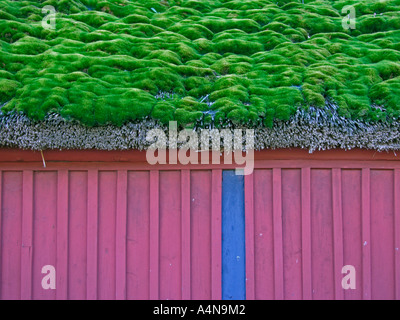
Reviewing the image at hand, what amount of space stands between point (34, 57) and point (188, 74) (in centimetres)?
187

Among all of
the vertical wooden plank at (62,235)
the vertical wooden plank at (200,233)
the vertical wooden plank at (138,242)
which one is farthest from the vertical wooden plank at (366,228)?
the vertical wooden plank at (62,235)

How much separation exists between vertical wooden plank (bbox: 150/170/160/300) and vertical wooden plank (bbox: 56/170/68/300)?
3.10ft

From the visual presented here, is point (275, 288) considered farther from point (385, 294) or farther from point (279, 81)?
point (279, 81)

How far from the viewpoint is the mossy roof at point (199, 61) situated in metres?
4.08

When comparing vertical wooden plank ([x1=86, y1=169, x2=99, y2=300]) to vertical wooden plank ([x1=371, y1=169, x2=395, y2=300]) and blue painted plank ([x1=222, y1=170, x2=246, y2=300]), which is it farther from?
vertical wooden plank ([x1=371, y1=169, x2=395, y2=300])

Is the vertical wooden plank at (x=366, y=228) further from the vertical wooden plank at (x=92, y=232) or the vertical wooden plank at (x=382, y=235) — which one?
the vertical wooden plank at (x=92, y=232)

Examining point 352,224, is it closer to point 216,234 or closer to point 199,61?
point 216,234

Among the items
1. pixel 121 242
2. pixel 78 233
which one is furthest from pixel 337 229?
pixel 78 233

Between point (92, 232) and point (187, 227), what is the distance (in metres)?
1.05

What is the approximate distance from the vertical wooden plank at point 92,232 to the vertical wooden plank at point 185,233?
0.96 m

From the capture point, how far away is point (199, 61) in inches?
193

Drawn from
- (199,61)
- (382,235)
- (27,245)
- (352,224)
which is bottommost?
(27,245)

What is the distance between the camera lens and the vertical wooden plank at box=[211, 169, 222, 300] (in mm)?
4340
